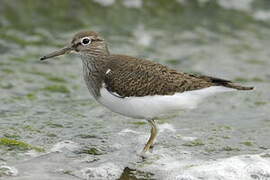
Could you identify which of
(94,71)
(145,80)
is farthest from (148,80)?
(94,71)

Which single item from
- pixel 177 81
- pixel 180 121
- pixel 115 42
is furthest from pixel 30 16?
pixel 177 81

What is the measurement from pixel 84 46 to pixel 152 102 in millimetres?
1675

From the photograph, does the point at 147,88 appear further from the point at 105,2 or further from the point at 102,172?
the point at 105,2

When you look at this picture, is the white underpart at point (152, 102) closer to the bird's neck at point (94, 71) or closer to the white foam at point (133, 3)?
the bird's neck at point (94, 71)

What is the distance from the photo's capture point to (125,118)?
11031 millimetres

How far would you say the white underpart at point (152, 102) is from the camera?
9016 mm

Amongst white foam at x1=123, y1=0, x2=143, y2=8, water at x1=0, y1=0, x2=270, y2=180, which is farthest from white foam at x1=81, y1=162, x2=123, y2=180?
white foam at x1=123, y1=0, x2=143, y2=8

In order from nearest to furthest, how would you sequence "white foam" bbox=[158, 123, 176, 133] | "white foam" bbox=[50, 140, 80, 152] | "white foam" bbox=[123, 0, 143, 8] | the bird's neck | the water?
1. the water
2. "white foam" bbox=[50, 140, 80, 152]
3. the bird's neck
4. "white foam" bbox=[158, 123, 176, 133]
5. "white foam" bbox=[123, 0, 143, 8]

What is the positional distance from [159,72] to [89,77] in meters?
1.16

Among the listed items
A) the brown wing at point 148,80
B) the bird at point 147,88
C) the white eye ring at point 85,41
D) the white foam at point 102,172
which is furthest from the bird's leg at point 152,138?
the white eye ring at point 85,41

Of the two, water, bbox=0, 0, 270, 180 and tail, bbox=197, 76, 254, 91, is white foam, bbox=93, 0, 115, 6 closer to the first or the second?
water, bbox=0, 0, 270, 180

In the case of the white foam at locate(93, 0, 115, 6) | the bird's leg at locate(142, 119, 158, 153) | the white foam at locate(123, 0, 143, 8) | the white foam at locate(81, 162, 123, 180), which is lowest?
the white foam at locate(81, 162, 123, 180)

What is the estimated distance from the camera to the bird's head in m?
9.88

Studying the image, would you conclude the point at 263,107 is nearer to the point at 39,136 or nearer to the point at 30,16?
the point at 39,136
